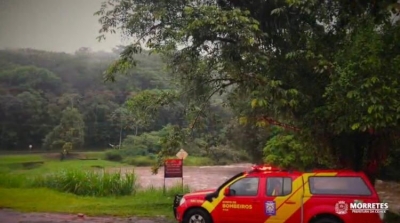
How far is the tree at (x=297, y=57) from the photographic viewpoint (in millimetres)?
8062

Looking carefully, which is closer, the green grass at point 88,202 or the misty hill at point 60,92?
the green grass at point 88,202

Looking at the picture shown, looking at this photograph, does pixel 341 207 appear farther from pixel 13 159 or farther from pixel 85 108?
pixel 85 108

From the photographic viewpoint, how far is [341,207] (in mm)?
7789

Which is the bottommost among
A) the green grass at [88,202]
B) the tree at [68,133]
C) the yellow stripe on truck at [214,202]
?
the green grass at [88,202]

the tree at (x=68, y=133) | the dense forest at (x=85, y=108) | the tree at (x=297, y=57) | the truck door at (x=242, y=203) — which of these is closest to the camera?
the tree at (x=297, y=57)

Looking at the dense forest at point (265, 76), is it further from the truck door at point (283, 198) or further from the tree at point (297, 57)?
the truck door at point (283, 198)

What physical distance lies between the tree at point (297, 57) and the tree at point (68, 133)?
6173mm

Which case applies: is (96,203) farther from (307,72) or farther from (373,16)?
(373,16)

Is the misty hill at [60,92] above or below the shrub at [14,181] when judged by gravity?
above

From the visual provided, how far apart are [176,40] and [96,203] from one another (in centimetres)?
604

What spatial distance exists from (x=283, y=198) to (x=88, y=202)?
25.2 feet

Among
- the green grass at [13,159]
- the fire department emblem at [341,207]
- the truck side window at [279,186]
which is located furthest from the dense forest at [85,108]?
the fire department emblem at [341,207]

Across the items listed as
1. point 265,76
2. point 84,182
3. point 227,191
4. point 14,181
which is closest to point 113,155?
point 84,182

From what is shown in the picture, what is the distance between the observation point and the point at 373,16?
30.2ft
